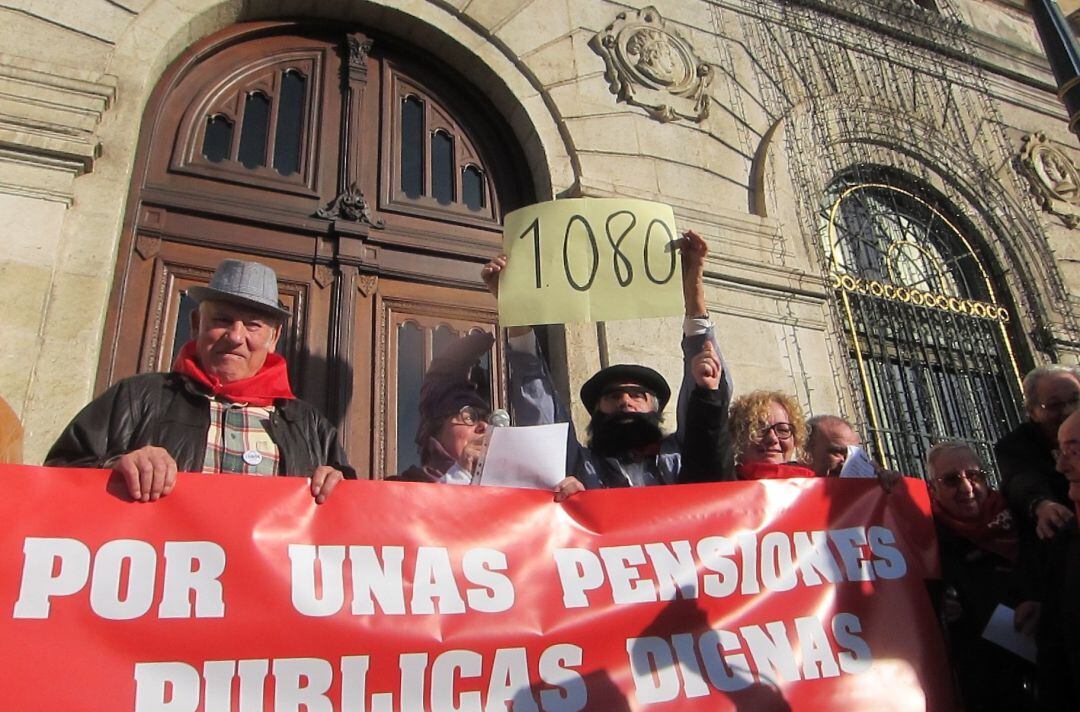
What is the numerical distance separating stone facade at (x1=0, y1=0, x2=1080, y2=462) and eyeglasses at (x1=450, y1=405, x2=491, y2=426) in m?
1.87

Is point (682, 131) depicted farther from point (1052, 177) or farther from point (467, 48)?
point (1052, 177)

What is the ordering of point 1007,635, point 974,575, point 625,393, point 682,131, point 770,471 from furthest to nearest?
1. point 682,131
2. point 625,393
3. point 770,471
4. point 974,575
5. point 1007,635

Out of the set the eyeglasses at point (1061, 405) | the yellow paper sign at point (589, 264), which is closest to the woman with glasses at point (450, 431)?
the yellow paper sign at point (589, 264)

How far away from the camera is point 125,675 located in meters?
2.04

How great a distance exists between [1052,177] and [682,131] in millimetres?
5263

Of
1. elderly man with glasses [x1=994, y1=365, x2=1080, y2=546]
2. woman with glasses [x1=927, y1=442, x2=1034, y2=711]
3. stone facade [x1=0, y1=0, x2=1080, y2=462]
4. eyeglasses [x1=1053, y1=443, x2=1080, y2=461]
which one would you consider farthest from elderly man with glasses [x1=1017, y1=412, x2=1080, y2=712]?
stone facade [x1=0, y1=0, x2=1080, y2=462]

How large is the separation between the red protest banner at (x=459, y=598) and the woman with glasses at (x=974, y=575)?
118 mm

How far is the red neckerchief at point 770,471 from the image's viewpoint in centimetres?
324

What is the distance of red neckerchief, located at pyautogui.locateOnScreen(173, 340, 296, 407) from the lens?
108 inches

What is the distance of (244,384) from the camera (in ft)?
9.12

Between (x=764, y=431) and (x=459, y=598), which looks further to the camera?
(x=764, y=431)

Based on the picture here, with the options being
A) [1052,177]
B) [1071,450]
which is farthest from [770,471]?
[1052,177]

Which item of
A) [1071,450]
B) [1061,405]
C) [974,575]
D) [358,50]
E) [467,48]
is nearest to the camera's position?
[1071,450]

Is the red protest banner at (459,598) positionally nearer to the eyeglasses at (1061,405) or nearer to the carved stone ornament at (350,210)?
the eyeglasses at (1061,405)
